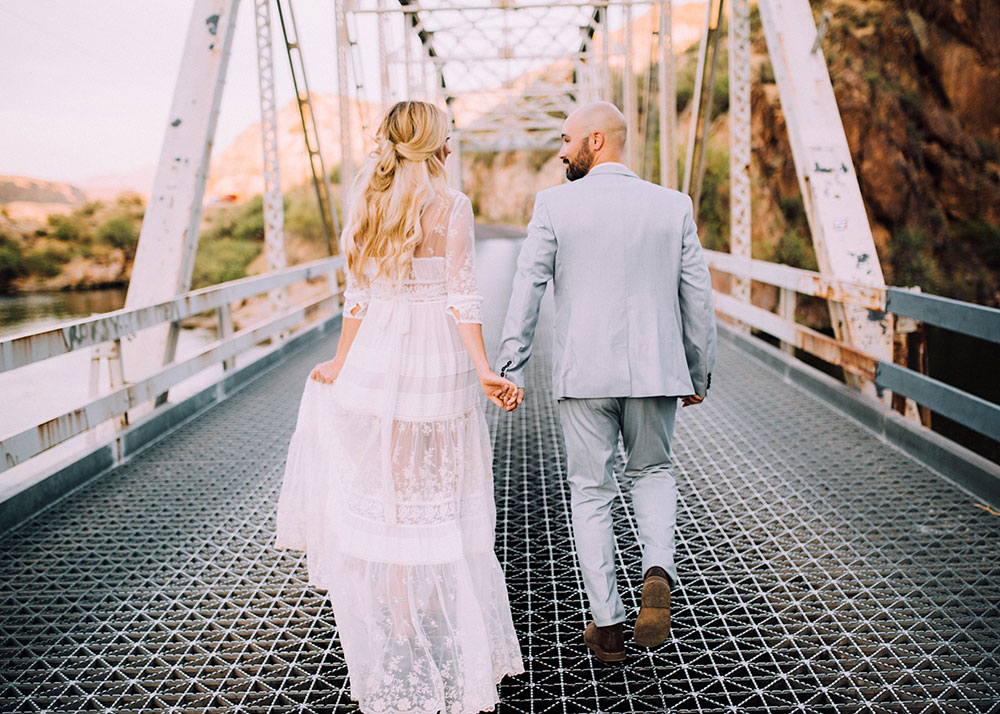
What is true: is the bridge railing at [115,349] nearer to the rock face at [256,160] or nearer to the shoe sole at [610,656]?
the shoe sole at [610,656]

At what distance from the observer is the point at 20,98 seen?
3928cm

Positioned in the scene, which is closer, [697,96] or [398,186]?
[398,186]

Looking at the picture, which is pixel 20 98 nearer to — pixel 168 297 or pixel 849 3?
pixel 849 3

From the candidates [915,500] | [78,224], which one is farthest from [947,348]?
[78,224]

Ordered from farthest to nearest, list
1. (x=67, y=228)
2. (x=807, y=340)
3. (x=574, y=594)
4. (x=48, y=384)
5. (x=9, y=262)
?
1. (x=67, y=228)
2. (x=9, y=262)
3. (x=48, y=384)
4. (x=807, y=340)
5. (x=574, y=594)

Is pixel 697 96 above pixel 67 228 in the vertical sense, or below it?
above

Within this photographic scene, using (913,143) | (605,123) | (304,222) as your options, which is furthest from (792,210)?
(304,222)

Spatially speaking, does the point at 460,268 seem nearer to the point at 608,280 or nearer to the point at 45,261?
the point at 608,280

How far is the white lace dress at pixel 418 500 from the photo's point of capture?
7.36 feet

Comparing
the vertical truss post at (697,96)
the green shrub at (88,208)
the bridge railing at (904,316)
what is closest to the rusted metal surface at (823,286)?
the bridge railing at (904,316)

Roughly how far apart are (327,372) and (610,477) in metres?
1.00

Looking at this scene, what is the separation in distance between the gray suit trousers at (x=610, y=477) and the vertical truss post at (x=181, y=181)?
10.5 feet

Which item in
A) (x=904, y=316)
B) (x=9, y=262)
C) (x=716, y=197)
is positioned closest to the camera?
(x=904, y=316)

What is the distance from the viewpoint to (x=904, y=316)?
423 centimetres
